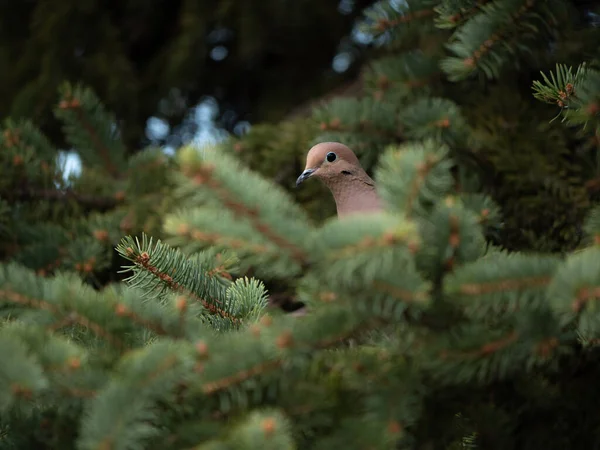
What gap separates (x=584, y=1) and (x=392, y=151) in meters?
1.92

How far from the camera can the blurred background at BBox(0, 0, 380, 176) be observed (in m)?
3.44

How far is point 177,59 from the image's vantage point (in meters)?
3.48

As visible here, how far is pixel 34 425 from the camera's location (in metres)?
1.26

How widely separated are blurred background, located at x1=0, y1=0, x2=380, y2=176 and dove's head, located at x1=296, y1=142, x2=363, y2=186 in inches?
51.9

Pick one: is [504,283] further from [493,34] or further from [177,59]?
[177,59]

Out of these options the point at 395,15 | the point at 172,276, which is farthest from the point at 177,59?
the point at 172,276

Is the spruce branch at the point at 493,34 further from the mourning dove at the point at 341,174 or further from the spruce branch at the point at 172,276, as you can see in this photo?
the spruce branch at the point at 172,276

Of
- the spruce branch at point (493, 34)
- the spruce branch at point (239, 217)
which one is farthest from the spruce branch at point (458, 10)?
the spruce branch at point (239, 217)

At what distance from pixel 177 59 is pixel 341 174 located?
1665 mm

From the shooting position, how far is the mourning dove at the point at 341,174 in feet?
6.82

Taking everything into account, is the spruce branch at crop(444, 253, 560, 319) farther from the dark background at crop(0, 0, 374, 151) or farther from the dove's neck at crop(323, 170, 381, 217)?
the dark background at crop(0, 0, 374, 151)

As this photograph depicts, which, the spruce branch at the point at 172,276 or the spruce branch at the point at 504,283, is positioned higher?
the spruce branch at the point at 172,276

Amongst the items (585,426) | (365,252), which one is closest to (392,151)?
(365,252)

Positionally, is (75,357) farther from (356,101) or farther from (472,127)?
(472,127)
